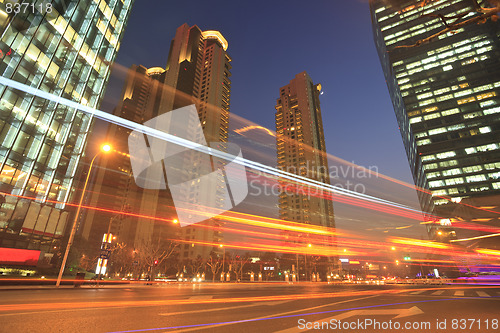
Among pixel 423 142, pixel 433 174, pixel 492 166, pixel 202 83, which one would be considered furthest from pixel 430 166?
pixel 202 83

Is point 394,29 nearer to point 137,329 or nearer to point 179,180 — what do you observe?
point 179,180

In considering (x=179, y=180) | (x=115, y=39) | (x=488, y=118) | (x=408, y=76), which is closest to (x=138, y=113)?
(x=179, y=180)

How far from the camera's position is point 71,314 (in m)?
6.29

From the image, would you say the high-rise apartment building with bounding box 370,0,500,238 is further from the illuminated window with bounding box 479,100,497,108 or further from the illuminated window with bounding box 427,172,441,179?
the illuminated window with bounding box 479,100,497,108

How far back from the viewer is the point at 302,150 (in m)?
144

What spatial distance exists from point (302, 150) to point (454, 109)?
72923 millimetres

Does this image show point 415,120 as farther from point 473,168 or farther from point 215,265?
point 215,265

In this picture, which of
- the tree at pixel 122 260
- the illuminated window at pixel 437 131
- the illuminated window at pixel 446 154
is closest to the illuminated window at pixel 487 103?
the illuminated window at pixel 437 131

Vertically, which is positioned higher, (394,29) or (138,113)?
(394,29)

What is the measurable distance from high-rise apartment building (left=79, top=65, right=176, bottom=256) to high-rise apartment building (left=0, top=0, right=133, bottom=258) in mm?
45909

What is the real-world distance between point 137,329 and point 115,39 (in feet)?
228

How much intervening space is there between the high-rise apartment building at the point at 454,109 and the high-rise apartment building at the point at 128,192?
121m

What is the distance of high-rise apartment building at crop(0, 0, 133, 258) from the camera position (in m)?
36.2

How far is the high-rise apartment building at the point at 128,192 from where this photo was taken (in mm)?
106938
